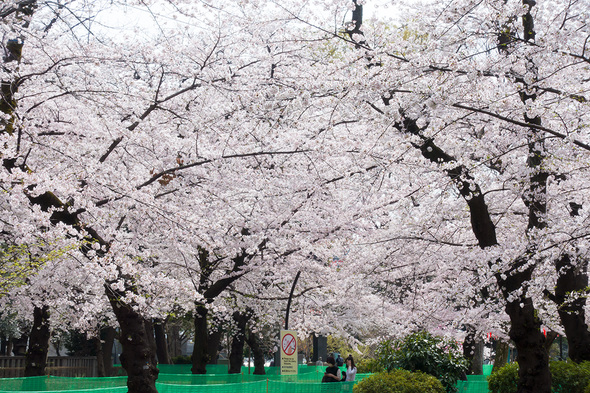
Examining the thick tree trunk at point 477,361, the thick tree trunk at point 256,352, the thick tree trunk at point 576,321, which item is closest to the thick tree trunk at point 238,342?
the thick tree trunk at point 256,352

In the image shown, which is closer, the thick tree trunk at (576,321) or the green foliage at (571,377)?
the green foliage at (571,377)

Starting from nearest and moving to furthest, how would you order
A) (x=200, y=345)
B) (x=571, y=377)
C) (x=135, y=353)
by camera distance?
(x=135, y=353) → (x=571, y=377) → (x=200, y=345)

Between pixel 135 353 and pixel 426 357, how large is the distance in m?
6.58

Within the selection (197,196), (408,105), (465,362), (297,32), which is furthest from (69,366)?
(408,105)

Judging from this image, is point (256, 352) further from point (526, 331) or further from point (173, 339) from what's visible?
point (173, 339)

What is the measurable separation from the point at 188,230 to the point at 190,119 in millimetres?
1883

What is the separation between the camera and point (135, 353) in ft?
30.3

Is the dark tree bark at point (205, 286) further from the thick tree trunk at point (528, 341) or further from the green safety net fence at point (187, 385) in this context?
the thick tree trunk at point (528, 341)

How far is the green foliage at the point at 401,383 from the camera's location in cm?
1109

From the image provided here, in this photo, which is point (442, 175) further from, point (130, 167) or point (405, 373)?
point (130, 167)

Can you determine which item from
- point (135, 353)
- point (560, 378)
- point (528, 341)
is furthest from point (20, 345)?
point (528, 341)

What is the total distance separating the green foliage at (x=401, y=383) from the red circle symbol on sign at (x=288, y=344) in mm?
2450

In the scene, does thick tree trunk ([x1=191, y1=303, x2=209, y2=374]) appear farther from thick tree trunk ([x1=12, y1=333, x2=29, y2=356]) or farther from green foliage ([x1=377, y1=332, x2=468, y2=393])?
thick tree trunk ([x1=12, y1=333, x2=29, y2=356])

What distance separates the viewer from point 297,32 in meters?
11.5
